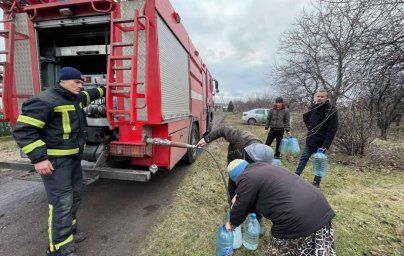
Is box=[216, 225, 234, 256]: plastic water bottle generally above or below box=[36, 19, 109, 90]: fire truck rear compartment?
below

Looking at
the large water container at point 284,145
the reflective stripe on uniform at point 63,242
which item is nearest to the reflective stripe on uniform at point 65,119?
the reflective stripe on uniform at point 63,242

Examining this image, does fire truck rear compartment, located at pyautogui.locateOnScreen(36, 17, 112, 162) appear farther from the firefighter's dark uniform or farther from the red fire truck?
the firefighter's dark uniform

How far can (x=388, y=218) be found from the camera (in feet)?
11.5

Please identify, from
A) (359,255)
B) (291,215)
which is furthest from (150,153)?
(359,255)

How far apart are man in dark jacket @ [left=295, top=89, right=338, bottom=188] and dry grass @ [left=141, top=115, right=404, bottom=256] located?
0.83m

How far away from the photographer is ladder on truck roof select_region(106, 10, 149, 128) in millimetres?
2750

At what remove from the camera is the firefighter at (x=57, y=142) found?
86.5 inches

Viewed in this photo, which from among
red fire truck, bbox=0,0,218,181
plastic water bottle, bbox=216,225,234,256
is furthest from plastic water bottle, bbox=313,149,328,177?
plastic water bottle, bbox=216,225,234,256

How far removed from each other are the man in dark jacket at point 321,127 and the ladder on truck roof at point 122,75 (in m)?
3.37

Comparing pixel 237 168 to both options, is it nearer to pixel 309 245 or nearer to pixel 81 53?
pixel 309 245

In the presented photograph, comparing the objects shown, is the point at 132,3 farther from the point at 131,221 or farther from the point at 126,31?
the point at 131,221

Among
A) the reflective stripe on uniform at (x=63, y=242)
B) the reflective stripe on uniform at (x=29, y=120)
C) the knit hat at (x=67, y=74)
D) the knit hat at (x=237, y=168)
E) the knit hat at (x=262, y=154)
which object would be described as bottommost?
the reflective stripe on uniform at (x=63, y=242)

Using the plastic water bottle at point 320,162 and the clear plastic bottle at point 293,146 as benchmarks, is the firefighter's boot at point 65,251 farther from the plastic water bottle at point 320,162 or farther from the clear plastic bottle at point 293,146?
the clear plastic bottle at point 293,146

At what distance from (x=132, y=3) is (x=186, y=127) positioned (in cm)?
256
